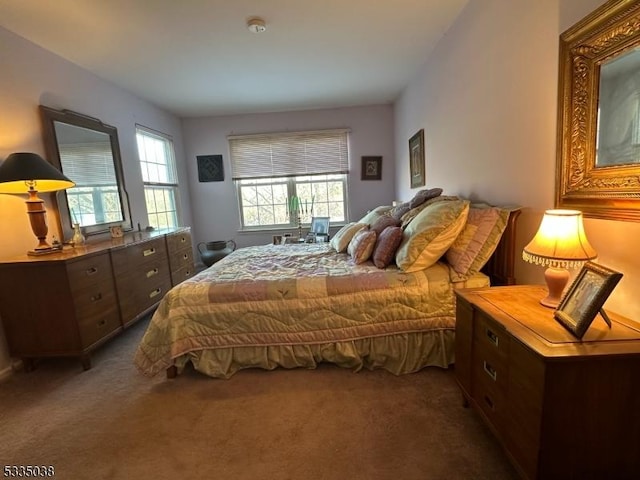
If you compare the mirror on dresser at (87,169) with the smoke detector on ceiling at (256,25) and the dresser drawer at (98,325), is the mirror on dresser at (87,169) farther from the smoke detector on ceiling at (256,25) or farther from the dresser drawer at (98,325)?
the smoke detector on ceiling at (256,25)

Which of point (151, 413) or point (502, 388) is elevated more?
point (502, 388)

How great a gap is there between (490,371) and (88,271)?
8.50ft

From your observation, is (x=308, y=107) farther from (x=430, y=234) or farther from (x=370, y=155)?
(x=430, y=234)

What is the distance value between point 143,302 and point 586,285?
10.5ft

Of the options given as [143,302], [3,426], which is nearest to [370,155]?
[143,302]

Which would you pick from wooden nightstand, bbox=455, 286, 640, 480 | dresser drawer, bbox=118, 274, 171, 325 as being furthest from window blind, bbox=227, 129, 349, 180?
wooden nightstand, bbox=455, 286, 640, 480

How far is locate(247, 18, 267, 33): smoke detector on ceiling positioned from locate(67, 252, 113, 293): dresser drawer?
2.08 metres

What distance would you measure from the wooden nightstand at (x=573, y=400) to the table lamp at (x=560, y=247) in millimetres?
201

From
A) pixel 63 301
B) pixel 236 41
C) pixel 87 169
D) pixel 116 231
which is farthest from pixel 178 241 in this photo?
pixel 236 41

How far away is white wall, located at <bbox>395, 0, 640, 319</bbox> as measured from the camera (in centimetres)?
128

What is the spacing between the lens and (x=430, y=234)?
1938mm

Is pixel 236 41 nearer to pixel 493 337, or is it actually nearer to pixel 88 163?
pixel 88 163

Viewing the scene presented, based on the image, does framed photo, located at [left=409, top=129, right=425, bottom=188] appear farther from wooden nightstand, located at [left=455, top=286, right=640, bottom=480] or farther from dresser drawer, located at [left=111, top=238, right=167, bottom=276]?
dresser drawer, located at [left=111, top=238, right=167, bottom=276]

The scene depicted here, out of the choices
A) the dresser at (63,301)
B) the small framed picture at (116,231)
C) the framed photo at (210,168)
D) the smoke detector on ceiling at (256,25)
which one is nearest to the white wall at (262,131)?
the framed photo at (210,168)
